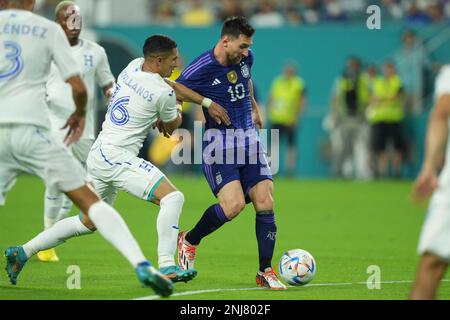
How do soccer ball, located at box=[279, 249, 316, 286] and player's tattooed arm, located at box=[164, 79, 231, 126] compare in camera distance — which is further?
player's tattooed arm, located at box=[164, 79, 231, 126]

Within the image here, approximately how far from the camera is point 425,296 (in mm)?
6738

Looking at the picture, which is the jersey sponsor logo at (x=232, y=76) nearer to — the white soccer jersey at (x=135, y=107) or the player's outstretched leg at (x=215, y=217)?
the white soccer jersey at (x=135, y=107)

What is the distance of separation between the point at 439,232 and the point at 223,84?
4098 millimetres

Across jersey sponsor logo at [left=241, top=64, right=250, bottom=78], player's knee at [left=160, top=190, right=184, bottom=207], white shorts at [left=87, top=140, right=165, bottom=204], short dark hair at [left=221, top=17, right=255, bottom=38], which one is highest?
short dark hair at [left=221, top=17, right=255, bottom=38]

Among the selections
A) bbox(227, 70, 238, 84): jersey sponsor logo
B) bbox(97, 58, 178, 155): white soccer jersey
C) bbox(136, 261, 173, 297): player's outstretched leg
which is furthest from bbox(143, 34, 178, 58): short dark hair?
bbox(136, 261, 173, 297): player's outstretched leg

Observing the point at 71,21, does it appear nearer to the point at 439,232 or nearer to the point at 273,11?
the point at 439,232

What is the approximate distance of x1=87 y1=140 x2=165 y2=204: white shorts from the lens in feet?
30.7

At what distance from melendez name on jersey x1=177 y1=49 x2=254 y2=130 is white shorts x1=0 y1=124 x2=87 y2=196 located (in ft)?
8.39

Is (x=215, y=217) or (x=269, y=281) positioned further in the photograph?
(x=215, y=217)

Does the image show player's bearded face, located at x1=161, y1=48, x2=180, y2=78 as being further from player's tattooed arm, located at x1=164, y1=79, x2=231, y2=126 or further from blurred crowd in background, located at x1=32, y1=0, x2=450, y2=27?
blurred crowd in background, located at x1=32, y1=0, x2=450, y2=27

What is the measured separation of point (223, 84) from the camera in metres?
10.1

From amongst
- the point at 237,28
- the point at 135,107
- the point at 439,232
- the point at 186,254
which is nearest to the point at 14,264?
the point at 186,254

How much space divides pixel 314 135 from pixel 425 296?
20481 mm

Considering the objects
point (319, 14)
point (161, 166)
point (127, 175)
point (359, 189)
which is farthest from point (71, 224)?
point (319, 14)
